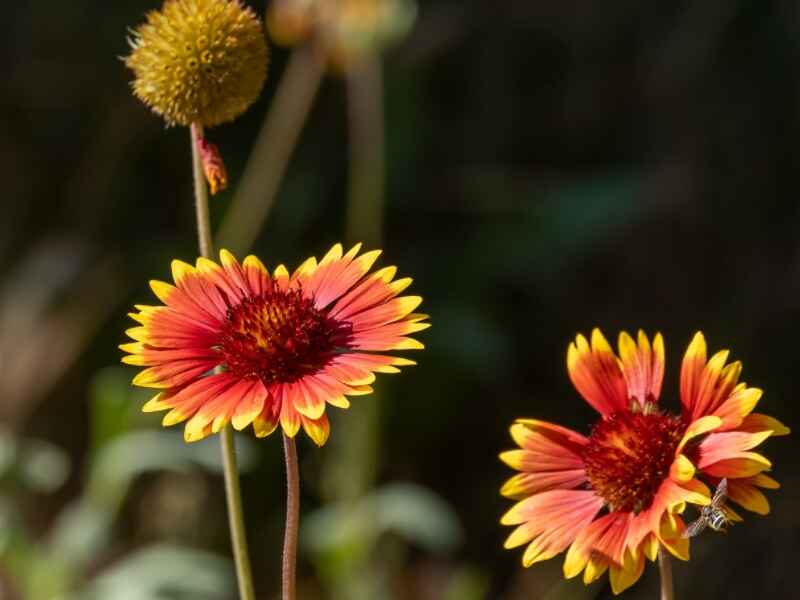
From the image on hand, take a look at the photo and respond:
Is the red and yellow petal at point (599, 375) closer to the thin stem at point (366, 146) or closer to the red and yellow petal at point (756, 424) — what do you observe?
the red and yellow petal at point (756, 424)

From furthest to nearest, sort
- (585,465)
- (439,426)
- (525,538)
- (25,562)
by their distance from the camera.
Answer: (439,426)
(25,562)
(585,465)
(525,538)

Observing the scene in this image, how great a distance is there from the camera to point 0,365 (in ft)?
12.7

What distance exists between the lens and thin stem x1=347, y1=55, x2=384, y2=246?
423 centimetres

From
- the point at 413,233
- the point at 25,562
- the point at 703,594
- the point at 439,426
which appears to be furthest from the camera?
the point at 413,233

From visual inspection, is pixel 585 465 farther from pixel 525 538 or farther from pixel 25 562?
pixel 25 562

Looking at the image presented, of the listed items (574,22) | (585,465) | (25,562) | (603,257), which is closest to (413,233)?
(603,257)

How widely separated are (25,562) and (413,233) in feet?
7.11

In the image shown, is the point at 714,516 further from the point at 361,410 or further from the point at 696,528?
the point at 361,410

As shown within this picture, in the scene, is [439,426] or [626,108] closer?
[439,426]

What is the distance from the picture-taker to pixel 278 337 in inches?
53.6

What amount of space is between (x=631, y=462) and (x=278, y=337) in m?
0.38

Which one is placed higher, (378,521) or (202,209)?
(378,521)

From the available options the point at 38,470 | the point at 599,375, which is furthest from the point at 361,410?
the point at 599,375

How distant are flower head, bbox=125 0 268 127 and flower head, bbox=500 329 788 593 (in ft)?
1.52
